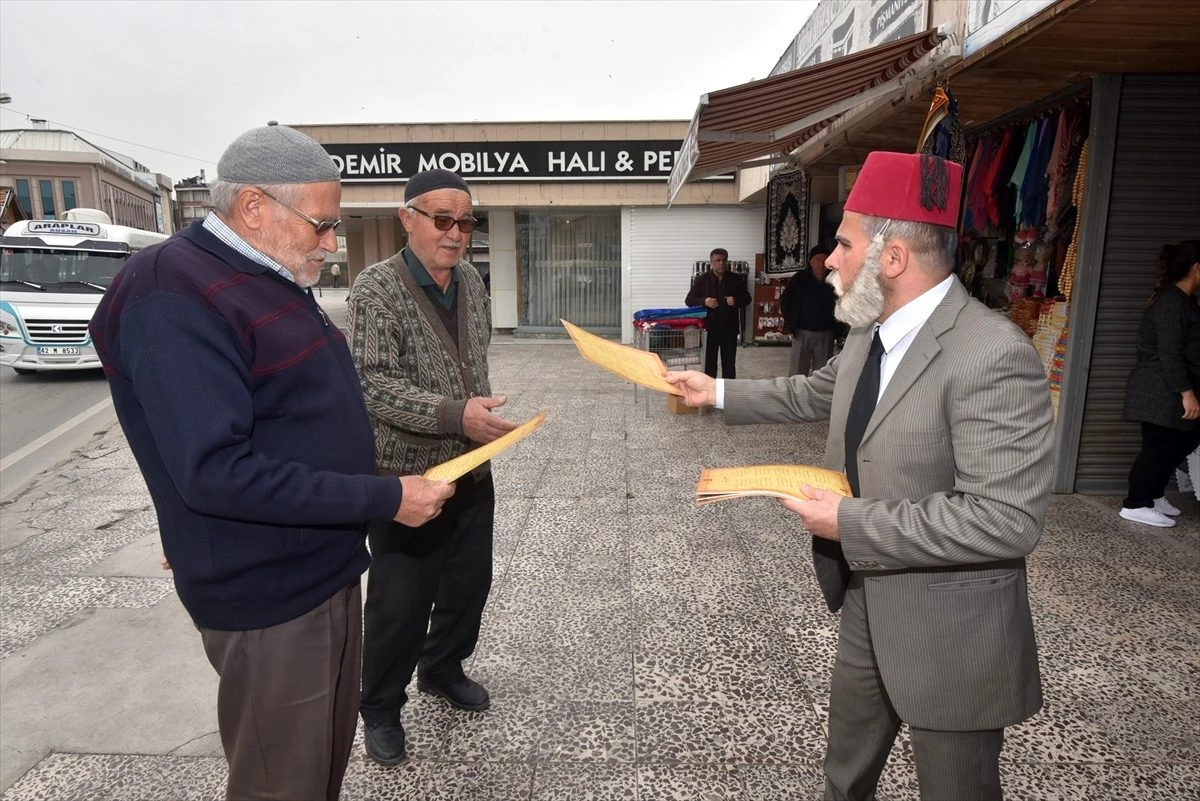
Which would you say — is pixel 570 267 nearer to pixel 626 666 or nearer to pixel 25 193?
pixel 626 666

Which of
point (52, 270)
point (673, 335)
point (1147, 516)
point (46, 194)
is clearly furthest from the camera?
point (46, 194)

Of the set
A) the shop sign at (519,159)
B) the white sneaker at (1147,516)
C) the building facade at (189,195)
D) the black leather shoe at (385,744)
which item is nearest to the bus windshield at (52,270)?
the shop sign at (519,159)

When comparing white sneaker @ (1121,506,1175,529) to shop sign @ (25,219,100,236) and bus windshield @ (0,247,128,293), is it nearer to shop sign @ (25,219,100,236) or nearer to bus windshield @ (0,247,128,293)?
bus windshield @ (0,247,128,293)

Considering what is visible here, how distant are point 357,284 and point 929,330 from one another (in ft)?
5.83

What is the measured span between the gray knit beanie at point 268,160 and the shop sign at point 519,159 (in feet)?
45.7

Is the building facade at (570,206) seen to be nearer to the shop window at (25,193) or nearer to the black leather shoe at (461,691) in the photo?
the black leather shoe at (461,691)

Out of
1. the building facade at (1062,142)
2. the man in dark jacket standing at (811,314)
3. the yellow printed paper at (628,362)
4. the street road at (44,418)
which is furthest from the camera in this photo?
the man in dark jacket standing at (811,314)

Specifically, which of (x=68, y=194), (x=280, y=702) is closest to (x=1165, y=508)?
(x=280, y=702)

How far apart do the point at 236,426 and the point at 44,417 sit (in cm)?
994

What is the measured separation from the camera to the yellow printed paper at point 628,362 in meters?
2.19

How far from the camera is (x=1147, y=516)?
15.9 ft

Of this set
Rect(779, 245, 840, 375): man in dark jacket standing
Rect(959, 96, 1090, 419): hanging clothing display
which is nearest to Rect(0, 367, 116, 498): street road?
Rect(779, 245, 840, 375): man in dark jacket standing

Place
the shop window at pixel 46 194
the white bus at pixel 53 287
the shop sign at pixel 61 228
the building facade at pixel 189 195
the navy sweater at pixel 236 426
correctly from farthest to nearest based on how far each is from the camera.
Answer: the building facade at pixel 189 195 < the shop window at pixel 46 194 < the shop sign at pixel 61 228 < the white bus at pixel 53 287 < the navy sweater at pixel 236 426

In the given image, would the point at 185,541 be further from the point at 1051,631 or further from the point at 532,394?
the point at 532,394
